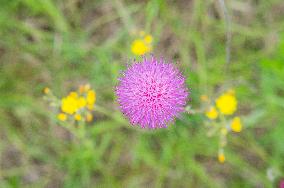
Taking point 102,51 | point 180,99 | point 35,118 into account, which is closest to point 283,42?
point 180,99

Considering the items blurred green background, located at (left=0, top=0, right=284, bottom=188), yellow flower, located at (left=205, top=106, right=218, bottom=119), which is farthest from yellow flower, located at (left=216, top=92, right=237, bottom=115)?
blurred green background, located at (left=0, top=0, right=284, bottom=188)

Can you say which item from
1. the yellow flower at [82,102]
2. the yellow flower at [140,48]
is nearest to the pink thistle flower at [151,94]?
the yellow flower at [82,102]

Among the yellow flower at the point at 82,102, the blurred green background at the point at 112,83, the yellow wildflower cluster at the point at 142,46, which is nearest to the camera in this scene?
the yellow flower at the point at 82,102

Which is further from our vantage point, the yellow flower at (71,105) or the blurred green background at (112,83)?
the blurred green background at (112,83)

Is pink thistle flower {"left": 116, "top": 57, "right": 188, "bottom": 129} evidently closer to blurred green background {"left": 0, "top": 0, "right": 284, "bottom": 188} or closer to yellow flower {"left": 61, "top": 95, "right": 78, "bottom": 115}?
yellow flower {"left": 61, "top": 95, "right": 78, "bottom": 115}

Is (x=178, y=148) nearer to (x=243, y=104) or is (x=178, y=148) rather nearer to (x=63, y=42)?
(x=243, y=104)

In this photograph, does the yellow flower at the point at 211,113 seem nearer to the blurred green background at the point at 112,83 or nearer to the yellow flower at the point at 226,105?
the yellow flower at the point at 226,105

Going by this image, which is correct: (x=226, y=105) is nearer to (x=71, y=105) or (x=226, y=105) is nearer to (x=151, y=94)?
(x=151, y=94)
